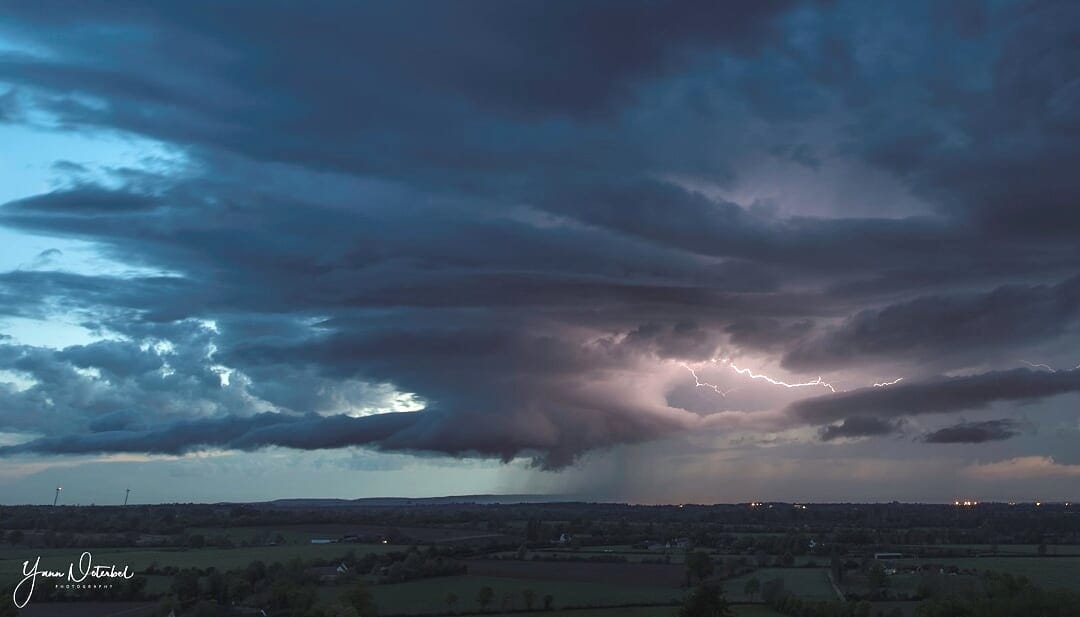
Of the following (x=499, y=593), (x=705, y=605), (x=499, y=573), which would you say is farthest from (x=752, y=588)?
(x=705, y=605)

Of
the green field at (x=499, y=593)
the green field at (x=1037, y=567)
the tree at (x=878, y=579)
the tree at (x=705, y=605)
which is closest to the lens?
the tree at (x=705, y=605)

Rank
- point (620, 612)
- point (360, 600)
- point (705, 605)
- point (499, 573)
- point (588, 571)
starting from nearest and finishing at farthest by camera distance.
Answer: point (705, 605) < point (360, 600) < point (620, 612) < point (499, 573) < point (588, 571)

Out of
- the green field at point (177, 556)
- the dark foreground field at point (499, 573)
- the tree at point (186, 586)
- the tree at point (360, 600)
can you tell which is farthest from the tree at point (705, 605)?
the green field at point (177, 556)

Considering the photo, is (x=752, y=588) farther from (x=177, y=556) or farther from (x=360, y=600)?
(x=177, y=556)

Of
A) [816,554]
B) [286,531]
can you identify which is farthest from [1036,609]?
[286,531]

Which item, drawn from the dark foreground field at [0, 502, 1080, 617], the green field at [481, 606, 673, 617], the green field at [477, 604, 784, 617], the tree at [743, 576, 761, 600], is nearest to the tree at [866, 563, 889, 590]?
the dark foreground field at [0, 502, 1080, 617]

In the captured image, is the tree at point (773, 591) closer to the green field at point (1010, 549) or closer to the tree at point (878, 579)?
the tree at point (878, 579)
